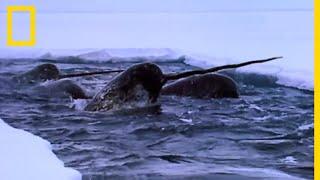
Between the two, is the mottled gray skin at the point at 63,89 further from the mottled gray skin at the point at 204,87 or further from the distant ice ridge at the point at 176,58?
the mottled gray skin at the point at 204,87

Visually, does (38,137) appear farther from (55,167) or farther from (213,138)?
(213,138)

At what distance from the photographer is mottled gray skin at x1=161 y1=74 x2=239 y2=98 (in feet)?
6.27

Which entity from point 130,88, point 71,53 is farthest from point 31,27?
point 130,88

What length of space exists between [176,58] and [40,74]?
0.50 meters

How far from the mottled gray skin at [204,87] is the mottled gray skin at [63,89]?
31 centimetres

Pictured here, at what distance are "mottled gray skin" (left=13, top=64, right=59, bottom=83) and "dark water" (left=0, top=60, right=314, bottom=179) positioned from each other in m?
0.02

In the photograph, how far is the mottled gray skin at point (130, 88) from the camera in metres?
1.95

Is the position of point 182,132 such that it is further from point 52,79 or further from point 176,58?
point 52,79

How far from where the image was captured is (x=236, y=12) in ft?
6.39

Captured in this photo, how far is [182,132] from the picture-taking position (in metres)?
1.87

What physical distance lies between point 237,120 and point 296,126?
0.20 metres

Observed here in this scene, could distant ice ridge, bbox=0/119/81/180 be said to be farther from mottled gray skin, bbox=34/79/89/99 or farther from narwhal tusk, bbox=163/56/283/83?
narwhal tusk, bbox=163/56/283/83

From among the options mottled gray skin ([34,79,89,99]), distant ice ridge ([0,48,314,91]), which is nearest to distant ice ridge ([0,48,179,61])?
distant ice ridge ([0,48,314,91])

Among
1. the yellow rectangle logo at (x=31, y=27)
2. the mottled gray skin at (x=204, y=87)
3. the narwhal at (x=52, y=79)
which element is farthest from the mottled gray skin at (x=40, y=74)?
the mottled gray skin at (x=204, y=87)
